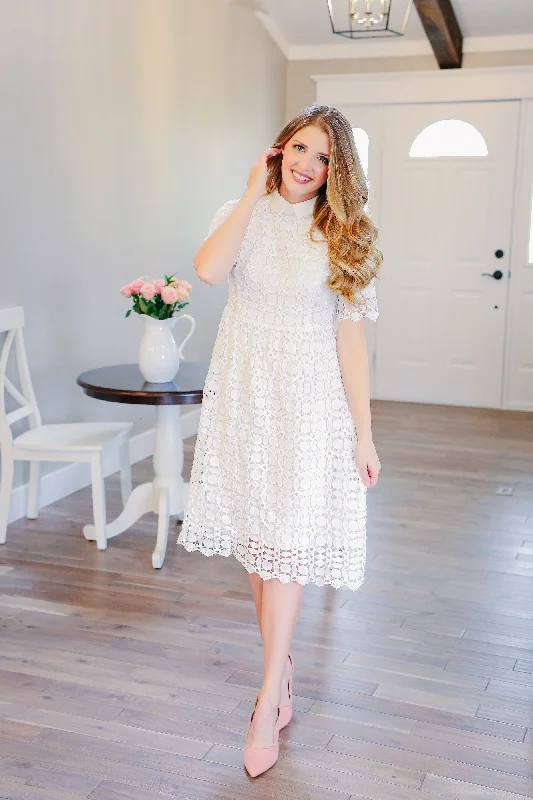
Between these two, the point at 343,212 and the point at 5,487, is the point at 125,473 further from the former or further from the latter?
the point at 343,212

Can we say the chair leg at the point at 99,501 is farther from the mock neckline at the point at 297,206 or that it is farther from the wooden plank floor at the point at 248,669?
the mock neckline at the point at 297,206

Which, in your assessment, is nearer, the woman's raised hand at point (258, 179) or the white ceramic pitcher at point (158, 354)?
the woman's raised hand at point (258, 179)

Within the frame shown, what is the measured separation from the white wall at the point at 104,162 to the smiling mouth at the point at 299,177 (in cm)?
213

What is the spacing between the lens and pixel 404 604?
3.15 meters

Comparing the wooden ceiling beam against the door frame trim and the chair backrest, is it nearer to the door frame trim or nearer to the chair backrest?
the door frame trim

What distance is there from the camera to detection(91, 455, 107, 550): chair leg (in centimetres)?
356

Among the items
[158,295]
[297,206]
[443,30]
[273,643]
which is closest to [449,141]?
[443,30]

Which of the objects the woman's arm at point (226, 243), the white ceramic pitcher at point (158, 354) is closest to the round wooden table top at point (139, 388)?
the white ceramic pitcher at point (158, 354)

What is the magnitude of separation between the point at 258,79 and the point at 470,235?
1.89 meters

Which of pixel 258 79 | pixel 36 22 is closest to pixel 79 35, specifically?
pixel 36 22

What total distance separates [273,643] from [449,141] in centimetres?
532

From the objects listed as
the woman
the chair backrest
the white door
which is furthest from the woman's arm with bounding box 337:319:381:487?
the white door

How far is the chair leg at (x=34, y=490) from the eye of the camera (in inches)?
153

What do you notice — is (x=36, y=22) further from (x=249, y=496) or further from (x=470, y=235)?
(x=470, y=235)
